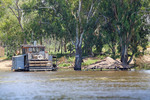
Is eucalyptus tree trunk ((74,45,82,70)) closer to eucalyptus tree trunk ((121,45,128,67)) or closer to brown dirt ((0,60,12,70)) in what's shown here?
eucalyptus tree trunk ((121,45,128,67))

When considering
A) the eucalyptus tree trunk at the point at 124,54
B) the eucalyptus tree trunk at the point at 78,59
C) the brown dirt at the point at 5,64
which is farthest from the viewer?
the brown dirt at the point at 5,64

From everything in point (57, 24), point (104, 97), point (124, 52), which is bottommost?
point (104, 97)

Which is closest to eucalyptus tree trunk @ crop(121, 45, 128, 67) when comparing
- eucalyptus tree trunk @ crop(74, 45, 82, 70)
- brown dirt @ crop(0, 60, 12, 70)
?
eucalyptus tree trunk @ crop(74, 45, 82, 70)

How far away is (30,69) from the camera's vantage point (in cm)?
4781

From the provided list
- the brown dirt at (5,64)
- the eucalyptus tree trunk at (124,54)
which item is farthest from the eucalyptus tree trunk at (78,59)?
the brown dirt at (5,64)

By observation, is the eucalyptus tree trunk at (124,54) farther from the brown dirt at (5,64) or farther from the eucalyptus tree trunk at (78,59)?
the brown dirt at (5,64)

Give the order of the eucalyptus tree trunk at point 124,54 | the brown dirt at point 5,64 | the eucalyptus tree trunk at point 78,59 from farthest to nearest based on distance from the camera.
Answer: the brown dirt at point 5,64 → the eucalyptus tree trunk at point 78,59 → the eucalyptus tree trunk at point 124,54

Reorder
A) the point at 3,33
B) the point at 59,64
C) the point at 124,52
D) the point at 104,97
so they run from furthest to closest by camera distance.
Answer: the point at 3,33, the point at 59,64, the point at 124,52, the point at 104,97

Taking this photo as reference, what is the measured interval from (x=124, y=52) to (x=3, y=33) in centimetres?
3915

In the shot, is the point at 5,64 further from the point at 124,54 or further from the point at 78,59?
the point at 124,54

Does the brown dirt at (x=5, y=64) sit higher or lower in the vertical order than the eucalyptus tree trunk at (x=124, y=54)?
lower

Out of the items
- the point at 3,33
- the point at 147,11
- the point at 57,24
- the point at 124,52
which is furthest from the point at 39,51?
the point at 3,33

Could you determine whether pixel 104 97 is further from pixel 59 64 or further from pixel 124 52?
pixel 59 64

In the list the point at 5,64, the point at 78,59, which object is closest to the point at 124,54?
the point at 78,59
